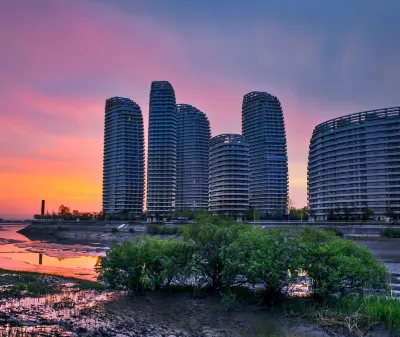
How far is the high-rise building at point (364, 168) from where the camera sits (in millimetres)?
170625

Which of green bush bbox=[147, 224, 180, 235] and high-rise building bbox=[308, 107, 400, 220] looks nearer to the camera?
green bush bbox=[147, 224, 180, 235]

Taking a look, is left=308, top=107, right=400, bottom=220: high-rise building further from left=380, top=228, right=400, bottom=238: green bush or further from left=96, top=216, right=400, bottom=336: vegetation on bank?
left=96, top=216, right=400, bottom=336: vegetation on bank

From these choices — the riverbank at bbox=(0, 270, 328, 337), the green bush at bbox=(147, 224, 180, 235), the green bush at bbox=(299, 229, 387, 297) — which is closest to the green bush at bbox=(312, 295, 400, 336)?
the green bush at bbox=(299, 229, 387, 297)

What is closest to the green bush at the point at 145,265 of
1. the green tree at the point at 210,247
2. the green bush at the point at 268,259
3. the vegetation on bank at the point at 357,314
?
the green tree at the point at 210,247

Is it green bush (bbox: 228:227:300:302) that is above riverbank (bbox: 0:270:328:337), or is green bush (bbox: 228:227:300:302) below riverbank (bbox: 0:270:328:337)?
above

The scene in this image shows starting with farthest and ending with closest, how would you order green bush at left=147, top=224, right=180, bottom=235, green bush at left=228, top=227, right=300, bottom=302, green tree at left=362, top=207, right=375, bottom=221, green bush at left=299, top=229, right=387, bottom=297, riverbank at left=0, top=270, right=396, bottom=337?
green tree at left=362, top=207, right=375, bottom=221 < green bush at left=147, top=224, right=180, bottom=235 < green bush at left=228, top=227, right=300, bottom=302 < green bush at left=299, top=229, right=387, bottom=297 < riverbank at left=0, top=270, right=396, bottom=337

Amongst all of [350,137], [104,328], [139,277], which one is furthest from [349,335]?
[350,137]

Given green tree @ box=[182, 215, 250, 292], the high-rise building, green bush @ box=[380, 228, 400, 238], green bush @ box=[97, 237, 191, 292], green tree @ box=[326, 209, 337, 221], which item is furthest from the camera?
green tree @ box=[326, 209, 337, 221]

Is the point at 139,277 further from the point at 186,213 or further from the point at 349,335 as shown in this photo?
the point at 186,213

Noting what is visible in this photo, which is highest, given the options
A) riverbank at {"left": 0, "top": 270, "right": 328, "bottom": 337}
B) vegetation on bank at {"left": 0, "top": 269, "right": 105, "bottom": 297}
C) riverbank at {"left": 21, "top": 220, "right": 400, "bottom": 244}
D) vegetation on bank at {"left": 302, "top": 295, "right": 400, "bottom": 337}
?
vegetation on bank at {"left": 302, "top": 295, "right": 400, "bottom": 337}

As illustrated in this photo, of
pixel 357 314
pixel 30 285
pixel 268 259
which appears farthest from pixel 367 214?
pixel 30 285

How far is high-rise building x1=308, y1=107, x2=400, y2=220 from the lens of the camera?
17062 cm

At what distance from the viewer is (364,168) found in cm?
18038

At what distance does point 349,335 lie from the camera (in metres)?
18.8
